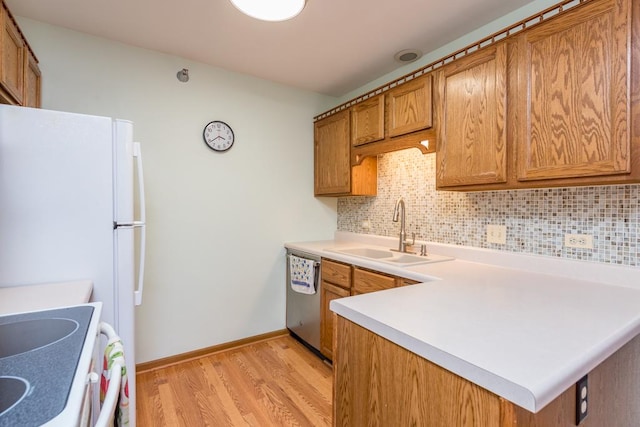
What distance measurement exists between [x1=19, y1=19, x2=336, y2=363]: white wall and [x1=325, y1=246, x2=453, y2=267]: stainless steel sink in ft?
2.11

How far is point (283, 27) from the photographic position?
1956 mm

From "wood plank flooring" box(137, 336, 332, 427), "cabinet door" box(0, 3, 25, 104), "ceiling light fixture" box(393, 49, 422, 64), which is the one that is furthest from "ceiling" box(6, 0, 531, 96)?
"wood plank flooring" box(137, 336, 332, 427)

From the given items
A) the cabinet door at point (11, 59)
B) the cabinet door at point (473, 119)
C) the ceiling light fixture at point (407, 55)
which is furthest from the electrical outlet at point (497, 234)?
the cabinet door at point (11, 59)

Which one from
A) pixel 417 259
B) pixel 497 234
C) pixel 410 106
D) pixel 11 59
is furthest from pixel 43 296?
pixel 497 234

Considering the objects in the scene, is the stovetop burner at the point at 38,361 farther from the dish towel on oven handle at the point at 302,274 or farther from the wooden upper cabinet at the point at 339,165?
the wooden upper cabinet at the point at 339,165

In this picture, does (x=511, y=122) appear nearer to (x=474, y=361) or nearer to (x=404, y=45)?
(x=404, y=45)

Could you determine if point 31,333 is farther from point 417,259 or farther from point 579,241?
point 579,241

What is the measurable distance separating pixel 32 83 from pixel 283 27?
1.51 meters

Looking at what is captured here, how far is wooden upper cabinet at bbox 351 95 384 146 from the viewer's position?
7.49 ft

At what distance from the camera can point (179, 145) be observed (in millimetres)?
2389

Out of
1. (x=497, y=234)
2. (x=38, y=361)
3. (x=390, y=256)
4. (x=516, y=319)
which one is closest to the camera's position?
(x=38, y=361)

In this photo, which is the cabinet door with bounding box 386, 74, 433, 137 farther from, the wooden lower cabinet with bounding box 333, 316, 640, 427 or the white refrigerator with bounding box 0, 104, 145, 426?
the white refrigerator with bounding box 0, 104, 145, 426

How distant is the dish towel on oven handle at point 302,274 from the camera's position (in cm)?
249

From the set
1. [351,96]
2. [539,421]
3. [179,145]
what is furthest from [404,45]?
[539,421]
